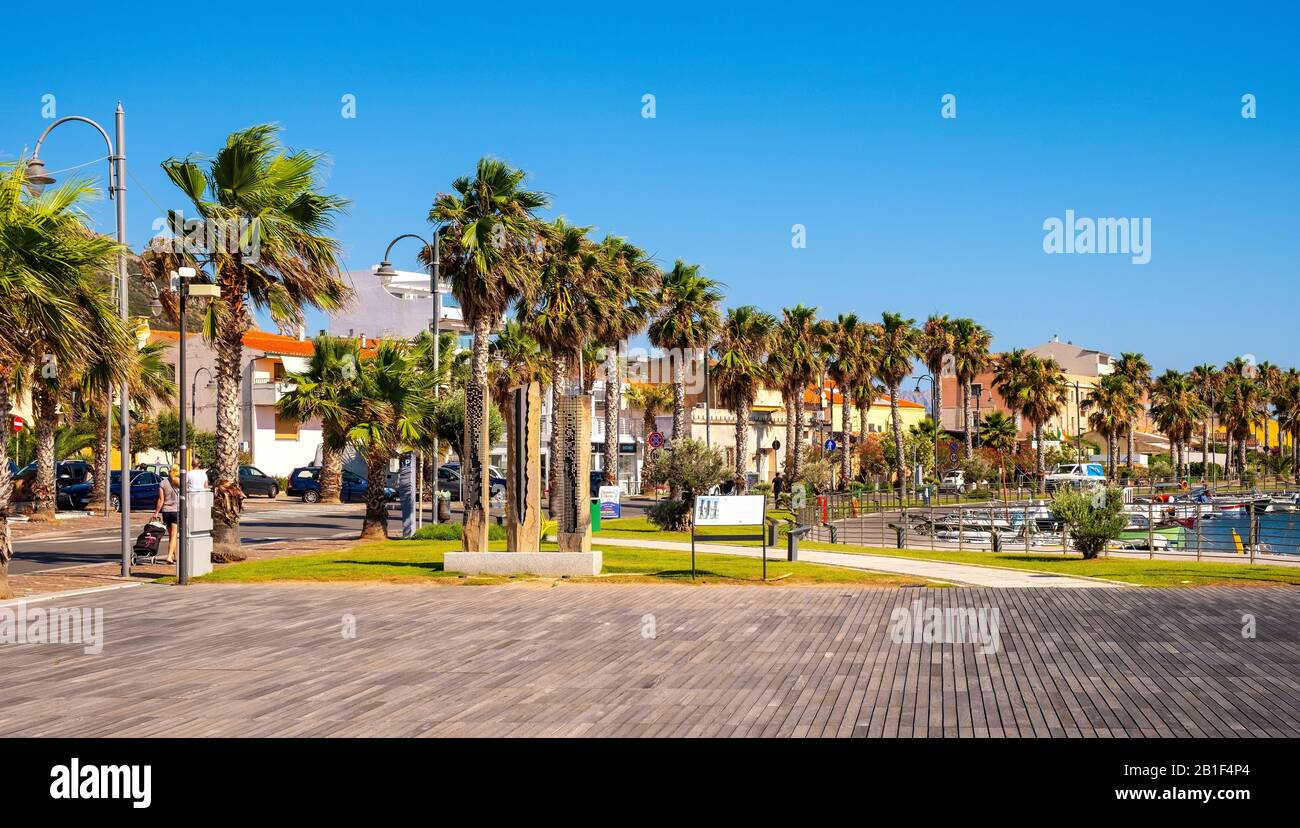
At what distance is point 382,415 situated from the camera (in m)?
30.8

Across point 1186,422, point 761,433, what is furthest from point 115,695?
point 1186,422

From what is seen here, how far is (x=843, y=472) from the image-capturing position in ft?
224

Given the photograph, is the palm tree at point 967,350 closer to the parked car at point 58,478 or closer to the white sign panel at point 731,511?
the parked car at point 58,478

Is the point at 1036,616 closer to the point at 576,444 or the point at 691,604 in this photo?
the point at 691,604

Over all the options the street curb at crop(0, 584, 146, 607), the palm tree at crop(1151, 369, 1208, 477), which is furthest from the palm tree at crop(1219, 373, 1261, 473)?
the street curb at crop(0, 584, 146, 607)

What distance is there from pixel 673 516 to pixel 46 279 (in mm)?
21644

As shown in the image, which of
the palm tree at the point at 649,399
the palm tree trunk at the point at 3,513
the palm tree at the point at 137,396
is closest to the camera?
the palm tree trunk at the point at 3,513

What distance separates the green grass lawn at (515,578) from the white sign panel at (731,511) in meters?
1.71

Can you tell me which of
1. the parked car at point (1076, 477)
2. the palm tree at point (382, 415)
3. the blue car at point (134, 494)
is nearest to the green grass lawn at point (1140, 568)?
the palm tree at point (382, 415)

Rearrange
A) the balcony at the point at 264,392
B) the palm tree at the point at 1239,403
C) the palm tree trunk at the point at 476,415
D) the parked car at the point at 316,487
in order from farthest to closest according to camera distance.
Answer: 1. the palm tree at the point at 1239,403
2. the balcony at the point at 264,392
3. the parked car at the point at 316,487
4. the palm tree trunk at the point at 476,415

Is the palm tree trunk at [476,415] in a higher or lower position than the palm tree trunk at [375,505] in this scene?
higher

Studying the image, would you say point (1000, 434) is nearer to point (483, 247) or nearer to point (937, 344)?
point (937, 344)

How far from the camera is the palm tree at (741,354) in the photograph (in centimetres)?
5653
